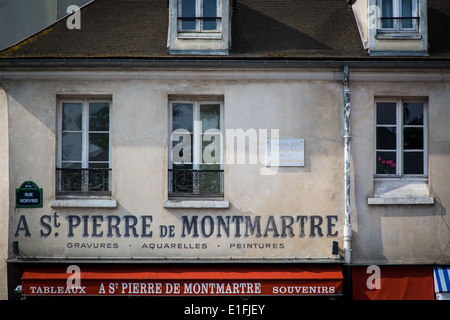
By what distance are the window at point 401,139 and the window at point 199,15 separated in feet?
10.6

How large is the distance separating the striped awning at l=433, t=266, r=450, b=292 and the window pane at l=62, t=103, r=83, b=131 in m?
6.62

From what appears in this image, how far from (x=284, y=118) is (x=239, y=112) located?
2.57ft

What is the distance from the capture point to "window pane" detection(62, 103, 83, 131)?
10.4 meters

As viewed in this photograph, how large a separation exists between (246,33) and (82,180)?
3.97 m

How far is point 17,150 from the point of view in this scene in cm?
1010

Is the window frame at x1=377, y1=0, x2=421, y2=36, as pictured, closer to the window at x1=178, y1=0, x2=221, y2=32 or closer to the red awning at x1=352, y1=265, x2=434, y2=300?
the window at x1=178, y1=0, x2=221, y2=32

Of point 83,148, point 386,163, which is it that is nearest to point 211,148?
point 83,148

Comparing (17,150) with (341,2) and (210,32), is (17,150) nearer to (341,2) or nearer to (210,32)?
(210,32)

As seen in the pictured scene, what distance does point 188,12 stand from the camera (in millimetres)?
10469

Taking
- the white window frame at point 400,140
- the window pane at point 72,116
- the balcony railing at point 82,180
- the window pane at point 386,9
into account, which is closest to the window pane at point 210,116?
the balcony railing at point 82,180

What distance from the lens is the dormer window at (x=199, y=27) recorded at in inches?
405

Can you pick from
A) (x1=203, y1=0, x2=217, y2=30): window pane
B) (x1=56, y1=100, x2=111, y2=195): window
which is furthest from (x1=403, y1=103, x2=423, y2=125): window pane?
(x1=56, y1=100, x2=111, y2=195): window

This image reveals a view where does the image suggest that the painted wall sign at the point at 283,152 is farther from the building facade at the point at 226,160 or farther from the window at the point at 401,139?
the window at the point at 401,139
